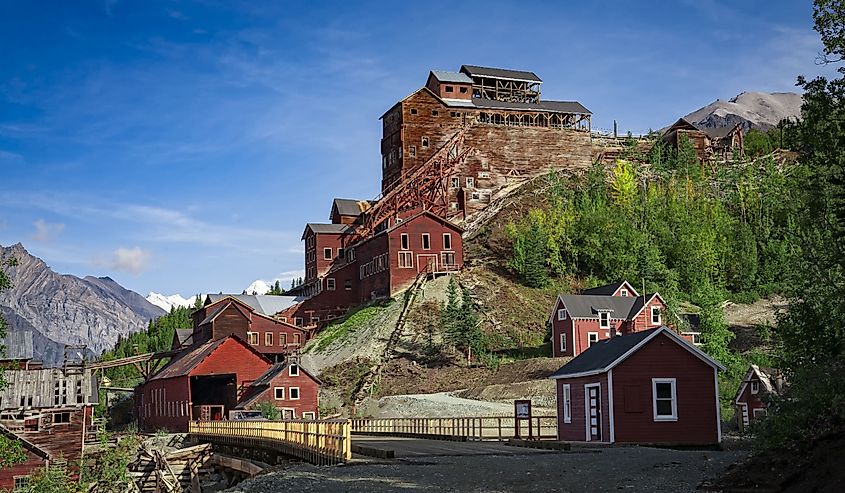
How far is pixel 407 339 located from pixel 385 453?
43.4 meters

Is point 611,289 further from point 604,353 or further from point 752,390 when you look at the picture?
point 604,353

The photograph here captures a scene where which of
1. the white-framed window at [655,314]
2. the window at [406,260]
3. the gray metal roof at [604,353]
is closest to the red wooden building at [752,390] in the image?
the gray metal roof at [604,353]

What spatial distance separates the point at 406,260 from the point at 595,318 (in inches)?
770

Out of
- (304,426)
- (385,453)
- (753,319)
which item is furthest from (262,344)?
(385,453)

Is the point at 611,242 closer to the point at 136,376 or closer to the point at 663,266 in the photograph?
the point at 663,266

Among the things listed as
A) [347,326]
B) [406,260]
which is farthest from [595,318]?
[347,326]

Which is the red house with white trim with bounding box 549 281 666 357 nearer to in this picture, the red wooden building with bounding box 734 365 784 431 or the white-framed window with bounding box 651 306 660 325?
the white-framed window with bounding box 651 306 660 325

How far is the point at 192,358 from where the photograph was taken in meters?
66.9

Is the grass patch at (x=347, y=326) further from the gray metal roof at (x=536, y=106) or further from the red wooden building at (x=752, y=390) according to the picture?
the red wooden building at (x=752, y=390)

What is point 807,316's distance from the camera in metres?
21.8

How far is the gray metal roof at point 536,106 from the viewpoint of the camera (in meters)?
98.4

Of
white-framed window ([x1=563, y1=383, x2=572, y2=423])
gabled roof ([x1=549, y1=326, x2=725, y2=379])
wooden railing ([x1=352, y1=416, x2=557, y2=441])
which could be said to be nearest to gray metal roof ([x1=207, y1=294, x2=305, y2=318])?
wooden railing ([x1=352, y1=416, x2=557, y2=441])

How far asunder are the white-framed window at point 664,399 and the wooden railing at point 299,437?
11.1 meters

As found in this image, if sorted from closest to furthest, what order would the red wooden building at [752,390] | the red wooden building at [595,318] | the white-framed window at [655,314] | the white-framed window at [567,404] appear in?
the white-framed window at [567,404], the red wooden building at [752,390], the red wooden building at [595,318], the white-framed window at [655,314]
